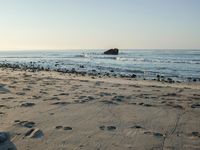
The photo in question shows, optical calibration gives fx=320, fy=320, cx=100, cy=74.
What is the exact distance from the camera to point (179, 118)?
7691mm

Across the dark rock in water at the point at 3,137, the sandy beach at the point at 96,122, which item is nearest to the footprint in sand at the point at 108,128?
the sandy beach at the point at 96,122

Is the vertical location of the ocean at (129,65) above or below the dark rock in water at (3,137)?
below

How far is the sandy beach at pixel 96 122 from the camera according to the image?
5566 millimetres

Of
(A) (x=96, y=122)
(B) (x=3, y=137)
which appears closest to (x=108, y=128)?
(A) (x=96, y=122)

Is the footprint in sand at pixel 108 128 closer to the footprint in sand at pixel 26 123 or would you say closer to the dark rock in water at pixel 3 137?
the footprint in sand at pixel 26 123

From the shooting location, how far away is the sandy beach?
5566 mm

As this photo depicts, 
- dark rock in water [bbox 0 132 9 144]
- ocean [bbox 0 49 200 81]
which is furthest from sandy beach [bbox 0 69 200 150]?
ocean [bbox 0 49 200 81]

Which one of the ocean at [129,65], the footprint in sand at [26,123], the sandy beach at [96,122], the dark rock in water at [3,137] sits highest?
the dark rock in water at [3,137]

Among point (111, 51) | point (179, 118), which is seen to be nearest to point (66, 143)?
point (179, 118)

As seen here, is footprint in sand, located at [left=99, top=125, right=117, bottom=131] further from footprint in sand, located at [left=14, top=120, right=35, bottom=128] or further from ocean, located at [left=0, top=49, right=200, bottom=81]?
ocean, located at [left=0, top=49, right=200, bottom=81]

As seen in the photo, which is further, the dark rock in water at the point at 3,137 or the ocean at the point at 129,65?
the ocean at the point at 129,65

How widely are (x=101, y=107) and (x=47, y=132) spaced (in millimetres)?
2859

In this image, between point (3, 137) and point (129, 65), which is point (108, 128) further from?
point (129, 65)

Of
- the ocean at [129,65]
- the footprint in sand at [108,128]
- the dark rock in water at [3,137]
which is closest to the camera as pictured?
the dark rock in water at [3,137]
